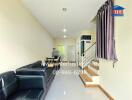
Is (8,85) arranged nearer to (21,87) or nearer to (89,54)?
(21,87)

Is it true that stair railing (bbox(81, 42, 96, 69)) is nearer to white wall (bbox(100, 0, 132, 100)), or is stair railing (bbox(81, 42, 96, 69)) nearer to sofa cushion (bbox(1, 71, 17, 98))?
white wall (bbox(100, 0, 132, 100))

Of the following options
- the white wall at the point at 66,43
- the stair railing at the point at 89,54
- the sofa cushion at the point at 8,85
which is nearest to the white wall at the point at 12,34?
the sofa cushion at the point at 8,85

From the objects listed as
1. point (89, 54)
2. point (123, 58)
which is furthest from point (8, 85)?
point (89, 54)

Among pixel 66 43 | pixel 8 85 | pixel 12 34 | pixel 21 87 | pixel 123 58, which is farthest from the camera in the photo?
pixel 66 43

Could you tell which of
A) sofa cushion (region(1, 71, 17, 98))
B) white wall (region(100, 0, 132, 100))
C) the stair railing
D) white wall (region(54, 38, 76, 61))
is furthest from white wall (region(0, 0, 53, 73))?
white wall (region(54, 38, 76, 61))

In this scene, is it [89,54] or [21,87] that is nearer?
[21,87]

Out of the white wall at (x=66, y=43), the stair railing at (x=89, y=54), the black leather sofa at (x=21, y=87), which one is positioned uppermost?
the white wall at (x=66, y=43)

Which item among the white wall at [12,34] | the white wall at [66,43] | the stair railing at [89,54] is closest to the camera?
the white wall at [12,34]

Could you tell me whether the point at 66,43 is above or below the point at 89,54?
above

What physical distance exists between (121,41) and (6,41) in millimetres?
2748

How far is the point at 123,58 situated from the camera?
2.85 metres

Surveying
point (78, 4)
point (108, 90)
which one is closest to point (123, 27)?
point (78, 4)

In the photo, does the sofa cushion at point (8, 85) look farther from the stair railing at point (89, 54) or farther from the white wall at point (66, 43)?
the white wall at point (66, 43)

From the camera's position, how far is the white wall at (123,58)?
8.48 feet
